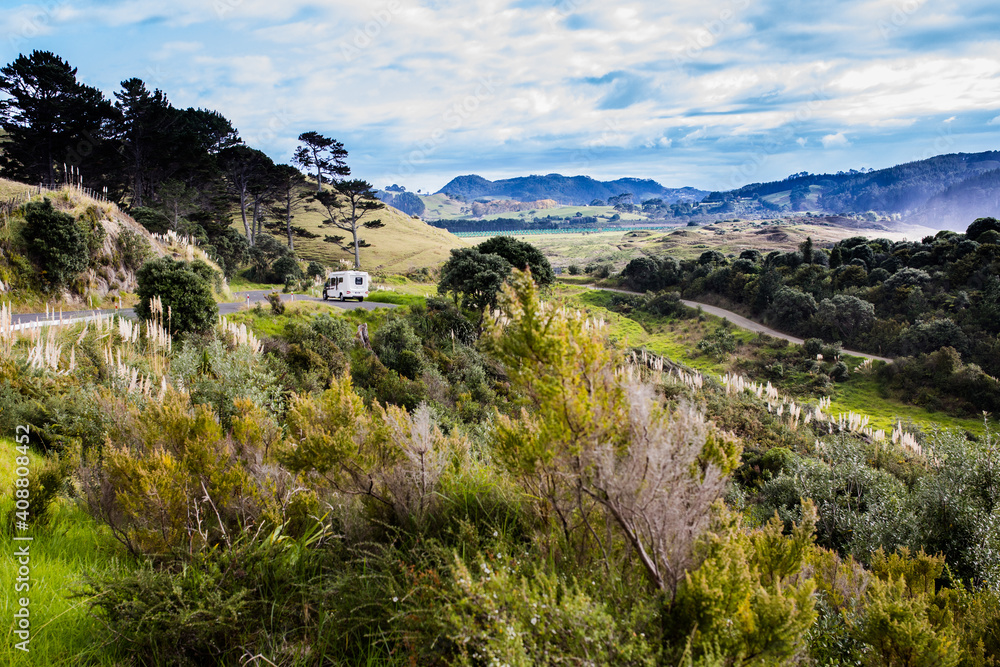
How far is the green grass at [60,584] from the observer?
110 inches

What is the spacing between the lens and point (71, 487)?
17.4ft

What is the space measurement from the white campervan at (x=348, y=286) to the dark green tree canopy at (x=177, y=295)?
47.7 ft

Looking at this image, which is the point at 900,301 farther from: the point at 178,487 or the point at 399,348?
the point at 178,487

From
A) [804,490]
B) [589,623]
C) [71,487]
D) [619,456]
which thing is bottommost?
[804,490]

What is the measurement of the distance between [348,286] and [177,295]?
1543 cm

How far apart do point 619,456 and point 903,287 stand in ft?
189

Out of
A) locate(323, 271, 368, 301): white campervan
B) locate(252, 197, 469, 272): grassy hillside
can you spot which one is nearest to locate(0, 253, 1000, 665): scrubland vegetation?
locate(323, 271, 368, 301): white campervan

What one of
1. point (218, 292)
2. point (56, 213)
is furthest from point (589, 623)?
point (218, 292)

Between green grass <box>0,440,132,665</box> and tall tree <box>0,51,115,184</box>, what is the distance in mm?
38974

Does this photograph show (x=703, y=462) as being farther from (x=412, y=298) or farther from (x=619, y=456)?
(x=412, y=298)

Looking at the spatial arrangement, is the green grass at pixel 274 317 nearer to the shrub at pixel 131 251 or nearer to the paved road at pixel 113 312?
the paved road at pixel 113 312

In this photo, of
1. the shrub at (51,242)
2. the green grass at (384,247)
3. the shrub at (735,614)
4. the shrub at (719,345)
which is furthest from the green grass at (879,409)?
the green grass at (384,247)

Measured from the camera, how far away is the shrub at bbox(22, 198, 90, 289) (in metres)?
16.2

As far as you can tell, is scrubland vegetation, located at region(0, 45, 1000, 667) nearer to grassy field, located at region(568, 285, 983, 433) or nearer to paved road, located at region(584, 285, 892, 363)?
grassy field, located at region(568, 285, 983, 433)
